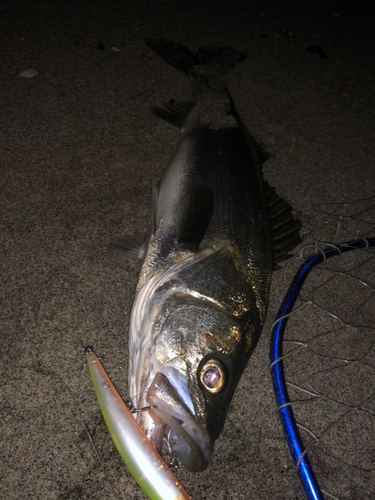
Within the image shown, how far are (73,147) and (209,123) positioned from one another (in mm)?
976

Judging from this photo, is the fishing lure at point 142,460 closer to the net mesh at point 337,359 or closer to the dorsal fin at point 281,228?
the net mesh at point 337,359

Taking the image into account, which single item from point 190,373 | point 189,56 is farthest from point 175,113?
point 190,373

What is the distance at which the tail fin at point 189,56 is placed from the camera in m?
3.11

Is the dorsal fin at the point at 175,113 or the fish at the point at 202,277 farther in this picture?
the dorsal fin at the point at 175,113

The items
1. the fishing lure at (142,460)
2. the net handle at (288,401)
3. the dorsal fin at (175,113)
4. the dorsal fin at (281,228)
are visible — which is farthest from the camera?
the dorsal fin at (175,113)

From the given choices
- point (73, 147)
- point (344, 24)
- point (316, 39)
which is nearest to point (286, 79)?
point (316, 39)

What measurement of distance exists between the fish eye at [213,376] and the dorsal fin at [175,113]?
186 centimetres

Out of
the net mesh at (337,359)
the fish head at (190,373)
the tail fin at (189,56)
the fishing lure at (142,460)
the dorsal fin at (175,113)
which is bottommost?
the net mesh at (337,359)

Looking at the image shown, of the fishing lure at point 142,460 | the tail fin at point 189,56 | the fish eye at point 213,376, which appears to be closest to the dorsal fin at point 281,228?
the fish eye at point 213,376

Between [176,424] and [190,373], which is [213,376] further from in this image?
[176,424]

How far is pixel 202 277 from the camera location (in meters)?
1.84

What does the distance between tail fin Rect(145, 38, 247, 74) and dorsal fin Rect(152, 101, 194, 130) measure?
0.32m

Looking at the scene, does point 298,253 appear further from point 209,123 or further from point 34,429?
point 34,429

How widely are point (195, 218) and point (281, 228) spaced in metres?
0.58
